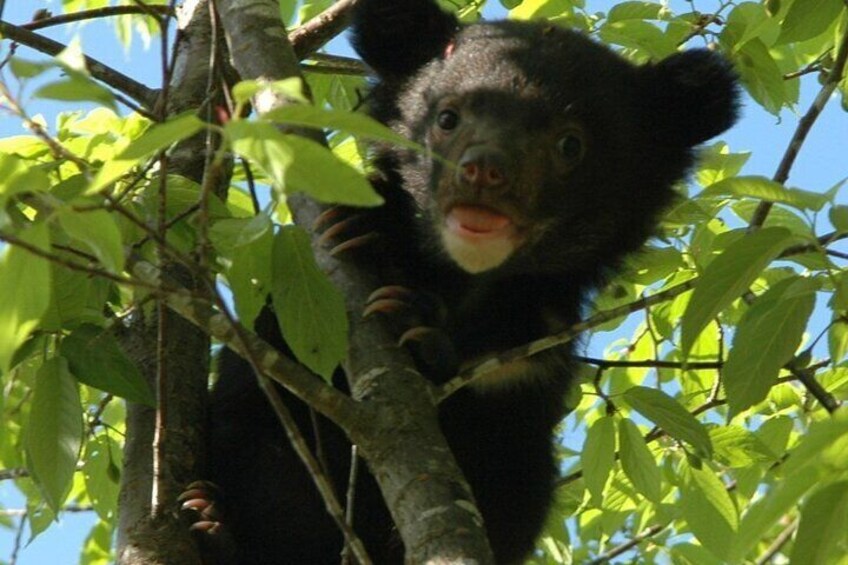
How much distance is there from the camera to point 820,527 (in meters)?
3.04

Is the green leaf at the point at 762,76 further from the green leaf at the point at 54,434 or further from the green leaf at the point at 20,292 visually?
the green leaf at the point at 20,292

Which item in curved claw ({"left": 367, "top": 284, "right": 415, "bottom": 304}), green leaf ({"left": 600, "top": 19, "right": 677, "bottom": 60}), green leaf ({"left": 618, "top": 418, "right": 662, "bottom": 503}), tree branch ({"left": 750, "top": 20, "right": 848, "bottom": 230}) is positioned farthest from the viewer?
green leaf ({"left": 600, "top": 19, "right": 677, "bottom": 60})

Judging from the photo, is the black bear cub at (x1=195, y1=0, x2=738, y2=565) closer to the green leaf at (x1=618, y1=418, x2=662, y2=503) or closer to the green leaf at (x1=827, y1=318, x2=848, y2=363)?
the green leaf at (x1=618, y1=418, x2=662, y2=503)

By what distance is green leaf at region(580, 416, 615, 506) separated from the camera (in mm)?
5273

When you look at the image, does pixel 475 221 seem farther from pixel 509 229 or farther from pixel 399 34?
pixel 399 34

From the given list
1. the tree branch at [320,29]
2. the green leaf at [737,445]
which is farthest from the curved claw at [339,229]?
the green leaf at [737,445]

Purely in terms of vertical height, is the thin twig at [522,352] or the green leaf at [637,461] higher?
the thin twig at [522,352]

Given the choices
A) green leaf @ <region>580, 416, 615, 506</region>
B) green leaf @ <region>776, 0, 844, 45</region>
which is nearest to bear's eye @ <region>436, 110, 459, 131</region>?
green leaf @ <region>580, 416, 615, 506</region>

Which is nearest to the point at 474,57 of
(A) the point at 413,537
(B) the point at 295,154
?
(A) the point at 413,537

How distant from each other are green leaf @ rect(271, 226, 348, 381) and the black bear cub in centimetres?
148

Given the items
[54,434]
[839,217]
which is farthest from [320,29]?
[839,217]

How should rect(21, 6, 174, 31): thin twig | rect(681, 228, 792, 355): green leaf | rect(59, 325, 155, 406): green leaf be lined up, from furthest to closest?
rect(21, 6, 174, 31): thin twig < rect(59, 325, 155, 406): green leaf < rect(681, 228, 792, 355): green leaf

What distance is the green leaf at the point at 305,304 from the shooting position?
3.92 meters

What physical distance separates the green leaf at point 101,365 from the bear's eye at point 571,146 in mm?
2469
